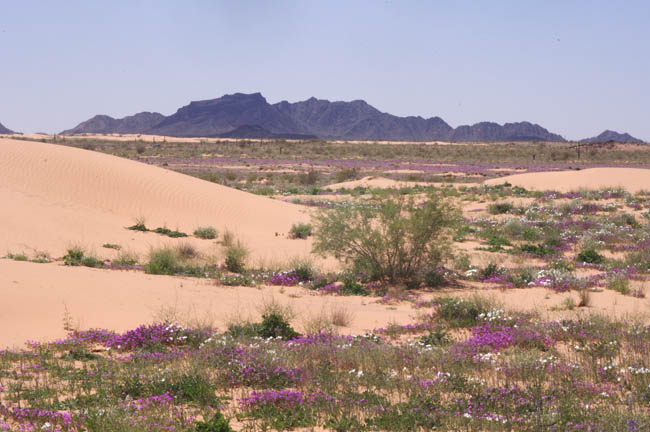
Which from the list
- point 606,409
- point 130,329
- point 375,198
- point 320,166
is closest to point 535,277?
point 375,198

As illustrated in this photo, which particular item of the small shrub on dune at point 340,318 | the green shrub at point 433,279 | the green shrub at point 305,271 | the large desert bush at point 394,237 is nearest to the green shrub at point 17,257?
the green shrub at point 305,271

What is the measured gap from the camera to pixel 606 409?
5293 millimetres

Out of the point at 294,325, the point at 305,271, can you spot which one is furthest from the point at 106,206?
the point at 294,325

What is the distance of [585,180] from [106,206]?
2786cm

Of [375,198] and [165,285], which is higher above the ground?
[375,198]

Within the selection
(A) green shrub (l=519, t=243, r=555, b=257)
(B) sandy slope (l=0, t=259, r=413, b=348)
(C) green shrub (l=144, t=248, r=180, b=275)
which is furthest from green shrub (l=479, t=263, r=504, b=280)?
(C) green shrub (l=144, t=248, r=180, b=275)

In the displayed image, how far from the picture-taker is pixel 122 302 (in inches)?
398

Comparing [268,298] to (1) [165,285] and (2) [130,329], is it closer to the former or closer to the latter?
(1) [165,285]

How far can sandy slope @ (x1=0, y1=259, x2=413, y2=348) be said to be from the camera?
345 inches

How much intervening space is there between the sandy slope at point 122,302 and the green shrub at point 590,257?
6656 mm

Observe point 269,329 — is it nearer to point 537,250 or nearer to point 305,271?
point 305,271

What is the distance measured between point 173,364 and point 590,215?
70.1ft

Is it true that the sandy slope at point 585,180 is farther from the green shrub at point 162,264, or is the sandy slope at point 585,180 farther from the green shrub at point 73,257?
the green shrub at point 73,257

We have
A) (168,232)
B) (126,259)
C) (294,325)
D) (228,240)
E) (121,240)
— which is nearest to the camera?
(294,325)
